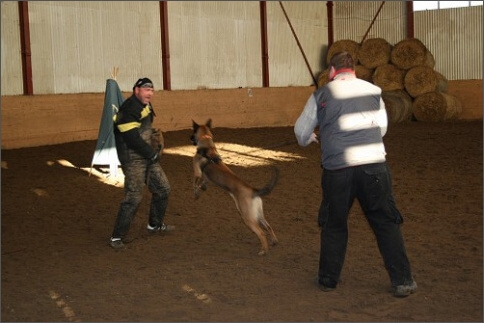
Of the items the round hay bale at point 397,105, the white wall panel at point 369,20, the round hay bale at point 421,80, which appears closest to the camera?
the round hay bale at point 397,105

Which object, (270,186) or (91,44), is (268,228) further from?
(91,44)

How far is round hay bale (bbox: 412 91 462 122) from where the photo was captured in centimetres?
A: 1702

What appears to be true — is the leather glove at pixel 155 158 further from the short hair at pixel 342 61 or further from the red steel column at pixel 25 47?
the red steel column at pixel 25 47

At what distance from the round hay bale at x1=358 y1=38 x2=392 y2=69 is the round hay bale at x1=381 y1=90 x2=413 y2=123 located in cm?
95

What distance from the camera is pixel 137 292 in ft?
17.1

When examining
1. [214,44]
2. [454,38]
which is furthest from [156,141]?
[454,38]

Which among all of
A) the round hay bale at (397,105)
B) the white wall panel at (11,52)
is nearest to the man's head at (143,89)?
the white wall panel at (11,52)

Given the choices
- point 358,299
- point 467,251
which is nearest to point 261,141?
point 467,251

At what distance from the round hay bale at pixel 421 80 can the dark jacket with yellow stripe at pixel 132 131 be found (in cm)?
1214

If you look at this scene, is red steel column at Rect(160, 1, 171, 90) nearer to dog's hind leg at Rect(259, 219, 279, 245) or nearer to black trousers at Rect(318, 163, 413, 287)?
dog's hind leg at Rect(259, 219, 279, 245)

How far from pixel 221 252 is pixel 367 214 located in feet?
6.16

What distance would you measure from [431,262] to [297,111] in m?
12.5

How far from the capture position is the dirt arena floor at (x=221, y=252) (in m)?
4.75

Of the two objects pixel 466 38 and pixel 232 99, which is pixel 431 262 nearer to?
pixel 232 99
